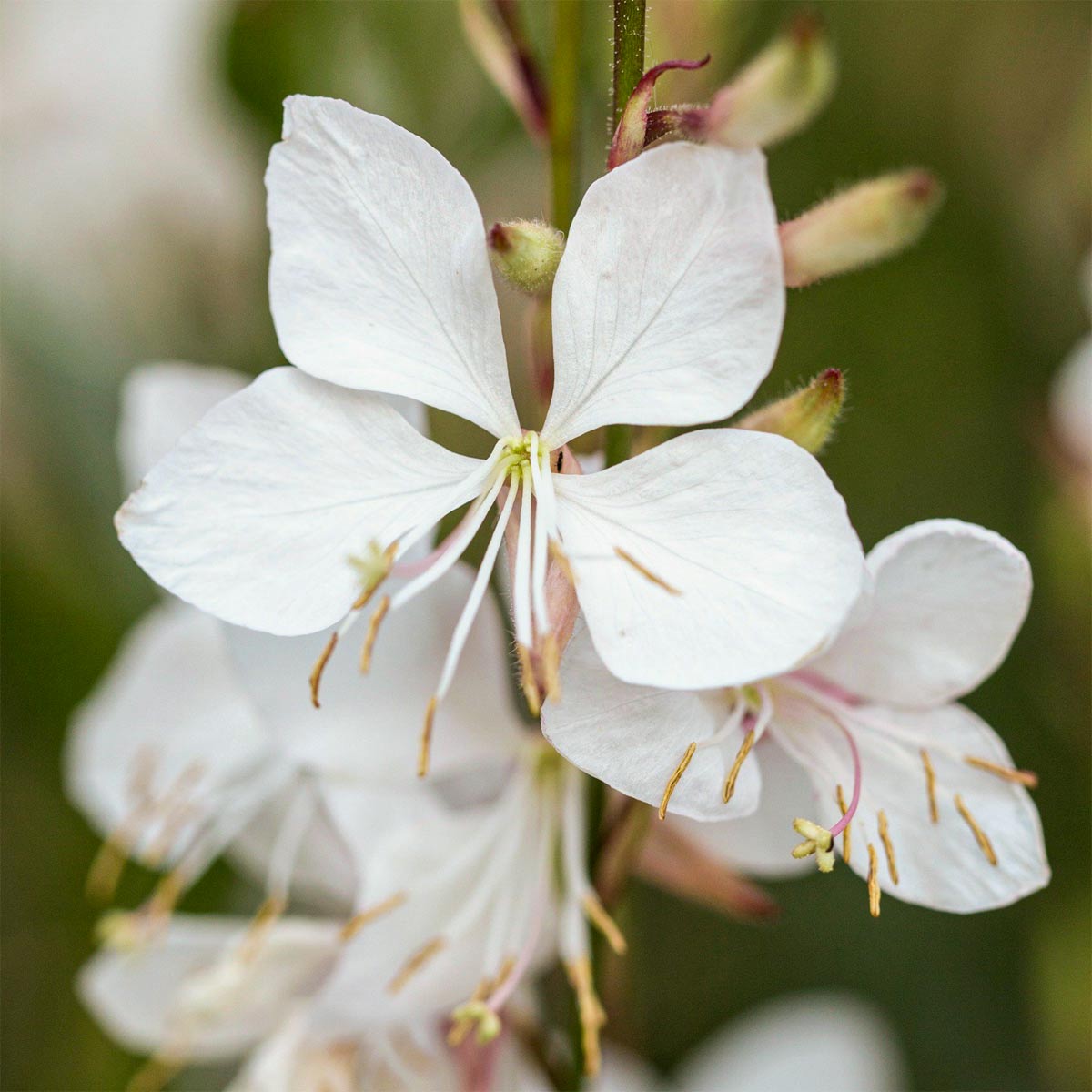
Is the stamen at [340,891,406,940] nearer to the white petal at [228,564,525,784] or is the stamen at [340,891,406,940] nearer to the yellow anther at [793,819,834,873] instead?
the white petal at [228,564,525,784]

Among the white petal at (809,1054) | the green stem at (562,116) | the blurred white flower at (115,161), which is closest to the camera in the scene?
the green stem at (562,116)

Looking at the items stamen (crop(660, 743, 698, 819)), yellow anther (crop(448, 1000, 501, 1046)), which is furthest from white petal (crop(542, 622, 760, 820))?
yellow anther (crop(448, 1000, 501, 1046))

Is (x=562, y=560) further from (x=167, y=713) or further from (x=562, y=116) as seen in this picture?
(x=167, y=713)

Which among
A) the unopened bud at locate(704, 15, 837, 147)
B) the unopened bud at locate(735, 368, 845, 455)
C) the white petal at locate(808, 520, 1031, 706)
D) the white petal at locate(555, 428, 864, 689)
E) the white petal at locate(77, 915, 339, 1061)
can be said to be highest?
the unopened bud at locate(704, 15, 837, 147)

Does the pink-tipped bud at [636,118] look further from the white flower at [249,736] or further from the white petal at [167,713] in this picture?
the white petal at [167,713]

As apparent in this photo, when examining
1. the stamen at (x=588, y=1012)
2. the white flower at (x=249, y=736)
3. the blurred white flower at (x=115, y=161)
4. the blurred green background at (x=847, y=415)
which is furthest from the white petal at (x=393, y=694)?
the blurred white flower at (x=115, y=161)

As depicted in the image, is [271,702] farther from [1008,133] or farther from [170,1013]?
[1008,133]

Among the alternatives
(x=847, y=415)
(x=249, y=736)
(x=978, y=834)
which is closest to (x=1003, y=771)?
(x=978, y=834)

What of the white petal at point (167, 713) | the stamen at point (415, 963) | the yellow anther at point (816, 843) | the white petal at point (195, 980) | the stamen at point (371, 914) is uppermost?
the yellow anther at point (816, 843)
